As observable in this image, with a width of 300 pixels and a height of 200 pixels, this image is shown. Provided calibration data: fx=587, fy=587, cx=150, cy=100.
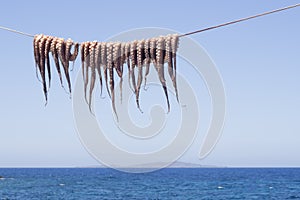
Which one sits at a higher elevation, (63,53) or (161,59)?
(63,53)

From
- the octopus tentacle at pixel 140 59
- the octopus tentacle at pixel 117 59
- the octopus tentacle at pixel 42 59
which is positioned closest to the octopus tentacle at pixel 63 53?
the octopus tentacle at pixel 42 59

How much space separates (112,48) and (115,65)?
291 mm

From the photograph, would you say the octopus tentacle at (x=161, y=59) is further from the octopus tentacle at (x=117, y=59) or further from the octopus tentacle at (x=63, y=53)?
the octopus tentacle at (x=63, y=53)

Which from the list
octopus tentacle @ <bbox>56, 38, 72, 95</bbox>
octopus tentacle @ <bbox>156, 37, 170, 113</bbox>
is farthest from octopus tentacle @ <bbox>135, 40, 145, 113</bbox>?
octopus tentacle @ <bbox>56, 38, 72, 95</bbox>

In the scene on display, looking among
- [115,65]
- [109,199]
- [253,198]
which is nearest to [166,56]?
[115,65]

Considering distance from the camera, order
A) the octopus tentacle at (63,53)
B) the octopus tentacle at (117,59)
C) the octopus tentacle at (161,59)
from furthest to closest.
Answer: the octopus tentacle at (63,53), the octopus tentacle at (117,59), the octopus tentacle at (161,59)

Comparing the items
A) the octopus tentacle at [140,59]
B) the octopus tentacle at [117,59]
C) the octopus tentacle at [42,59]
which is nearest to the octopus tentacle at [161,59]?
the octopus tentacle at [140,59]

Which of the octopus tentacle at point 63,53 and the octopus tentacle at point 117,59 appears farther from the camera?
the octopus tentacle at point 63,53

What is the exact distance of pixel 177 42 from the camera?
9.38 metres

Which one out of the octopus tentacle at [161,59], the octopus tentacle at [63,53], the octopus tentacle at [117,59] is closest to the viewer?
the octopus tentacle at [161,59]

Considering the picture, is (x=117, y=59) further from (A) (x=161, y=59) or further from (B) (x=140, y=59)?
(A) (x=161, y=59)

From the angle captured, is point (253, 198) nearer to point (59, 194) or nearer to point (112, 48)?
point (59, 194)

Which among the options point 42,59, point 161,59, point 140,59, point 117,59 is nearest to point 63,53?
point 42,59

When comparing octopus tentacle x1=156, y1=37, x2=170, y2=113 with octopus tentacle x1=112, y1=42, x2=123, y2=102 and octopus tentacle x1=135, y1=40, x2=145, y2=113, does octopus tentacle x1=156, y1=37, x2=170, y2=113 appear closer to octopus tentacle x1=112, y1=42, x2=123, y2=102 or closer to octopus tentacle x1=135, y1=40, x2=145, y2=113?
octopus tentacle x1=135, y1=40, x2=145, y2=113
